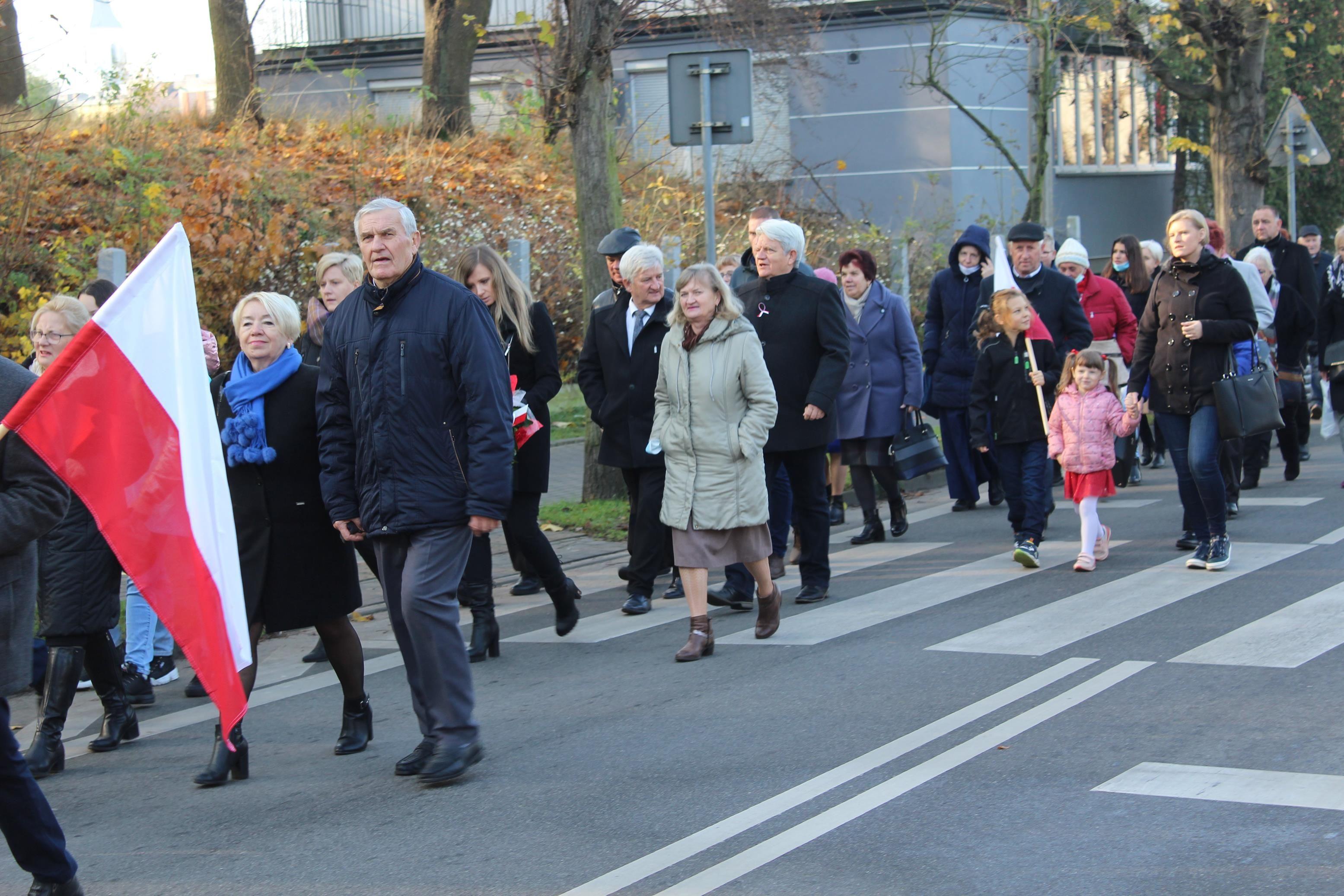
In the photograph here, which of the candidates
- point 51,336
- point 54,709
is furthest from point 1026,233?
point 54,709

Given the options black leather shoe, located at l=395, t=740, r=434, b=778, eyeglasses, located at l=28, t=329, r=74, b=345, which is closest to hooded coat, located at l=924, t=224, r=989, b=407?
black leather shoe, located at l=395, t=740, r=434, b=778

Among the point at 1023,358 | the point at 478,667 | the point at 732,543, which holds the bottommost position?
the point at 478,667

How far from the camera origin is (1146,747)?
5457 millimetres

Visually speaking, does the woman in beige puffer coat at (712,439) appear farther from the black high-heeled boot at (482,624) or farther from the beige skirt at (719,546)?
the black high-heeled boot at (482,624)

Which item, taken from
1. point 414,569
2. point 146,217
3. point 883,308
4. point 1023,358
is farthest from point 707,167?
point 414,569

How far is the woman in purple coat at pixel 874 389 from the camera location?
34.9 ft

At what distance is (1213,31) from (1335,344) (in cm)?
1002

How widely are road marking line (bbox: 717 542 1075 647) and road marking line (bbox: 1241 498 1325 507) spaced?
1839 millimetres

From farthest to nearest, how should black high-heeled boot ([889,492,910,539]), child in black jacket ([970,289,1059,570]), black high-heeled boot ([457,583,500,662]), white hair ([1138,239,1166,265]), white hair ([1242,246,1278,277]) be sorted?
white hair ([1138,239,1166,265]) < white hair ([1242,246,1278,277]) < black high-heeled boot ([889,492,910,539]) < child in black jacket ([970,289,1059,570]) < black high-heeled boot ([457,583,500,662])

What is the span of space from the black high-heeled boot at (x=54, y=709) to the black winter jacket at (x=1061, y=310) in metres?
6.35

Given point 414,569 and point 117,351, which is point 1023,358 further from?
point 117,351

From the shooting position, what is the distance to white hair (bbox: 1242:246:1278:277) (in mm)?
12898

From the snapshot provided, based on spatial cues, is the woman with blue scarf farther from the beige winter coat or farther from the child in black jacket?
the child in black jacket

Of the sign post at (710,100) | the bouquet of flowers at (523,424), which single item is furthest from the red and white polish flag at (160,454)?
the sign post at (710,100)
